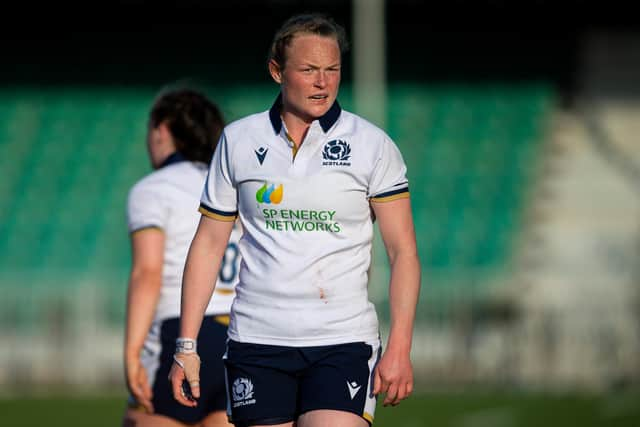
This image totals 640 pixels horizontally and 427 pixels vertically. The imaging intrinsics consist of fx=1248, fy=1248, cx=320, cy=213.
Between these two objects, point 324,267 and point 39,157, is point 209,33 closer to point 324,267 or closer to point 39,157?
point 39,157

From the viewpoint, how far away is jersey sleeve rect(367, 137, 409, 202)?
14.1 feet

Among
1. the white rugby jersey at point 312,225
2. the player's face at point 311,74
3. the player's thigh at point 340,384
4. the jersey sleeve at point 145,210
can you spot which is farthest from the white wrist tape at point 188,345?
the jersey sleeve at point 145,210

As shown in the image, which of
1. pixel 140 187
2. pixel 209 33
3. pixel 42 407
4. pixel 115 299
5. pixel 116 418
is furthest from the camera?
pixel 209 33

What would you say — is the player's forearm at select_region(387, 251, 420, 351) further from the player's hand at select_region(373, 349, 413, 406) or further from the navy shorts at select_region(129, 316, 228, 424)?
the navy shorts at select_region(129, 316, 228, 424)

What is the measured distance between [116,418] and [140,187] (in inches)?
284

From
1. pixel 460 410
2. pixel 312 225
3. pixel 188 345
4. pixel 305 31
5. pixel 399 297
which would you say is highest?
pixel 305 31

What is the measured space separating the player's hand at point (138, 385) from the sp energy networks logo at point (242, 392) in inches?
42.3

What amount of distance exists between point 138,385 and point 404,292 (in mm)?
1590

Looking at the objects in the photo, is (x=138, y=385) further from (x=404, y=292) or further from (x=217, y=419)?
(x=404, y=292)

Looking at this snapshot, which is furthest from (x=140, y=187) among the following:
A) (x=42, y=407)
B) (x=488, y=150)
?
(x=488, y=150)

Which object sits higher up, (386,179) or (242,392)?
(386,179)

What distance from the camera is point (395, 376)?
4.18 m

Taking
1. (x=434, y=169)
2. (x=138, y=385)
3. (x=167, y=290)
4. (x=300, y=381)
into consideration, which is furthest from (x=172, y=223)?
(x=434, y=169)

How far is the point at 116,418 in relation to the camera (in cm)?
1227
